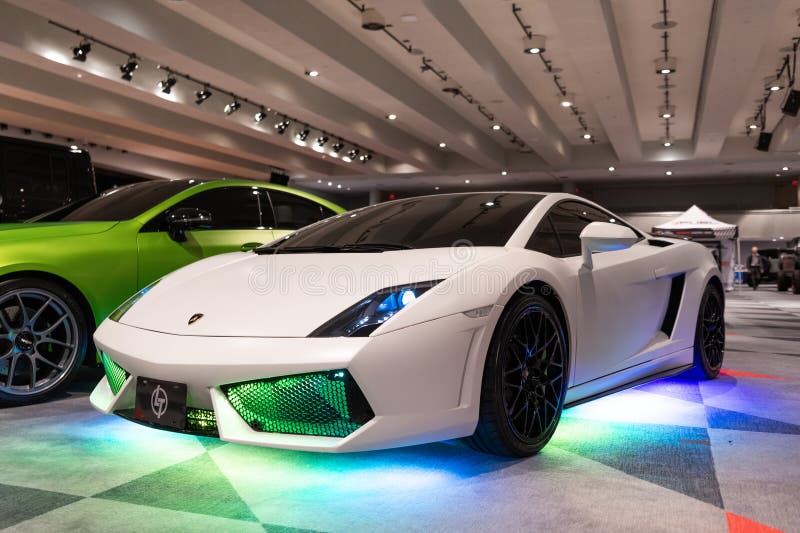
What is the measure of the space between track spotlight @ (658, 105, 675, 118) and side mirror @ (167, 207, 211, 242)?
13893 mm

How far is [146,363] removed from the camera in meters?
2.30

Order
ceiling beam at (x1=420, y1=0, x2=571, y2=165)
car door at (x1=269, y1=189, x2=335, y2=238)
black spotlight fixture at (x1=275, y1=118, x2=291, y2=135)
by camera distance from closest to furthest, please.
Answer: car door at (x1=269, y1=189, x2=335, y2=238), ceiling beam at (x1=420, y1=0, x2=571, y2=165), black spotlight fixture at (x1=275, y1=118, x2=291, y2=135)

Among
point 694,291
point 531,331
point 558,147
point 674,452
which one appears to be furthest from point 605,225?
point 558,147

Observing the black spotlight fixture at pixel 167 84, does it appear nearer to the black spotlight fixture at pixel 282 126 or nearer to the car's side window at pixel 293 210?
the black spotlight fixture at pixel 282 126

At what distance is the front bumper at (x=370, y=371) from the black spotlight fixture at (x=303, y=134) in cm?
1521

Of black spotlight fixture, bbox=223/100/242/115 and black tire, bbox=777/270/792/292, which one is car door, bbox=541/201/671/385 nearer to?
black spotlight fixture, bbox=223/100/242/115

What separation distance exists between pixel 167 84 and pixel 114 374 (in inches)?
418

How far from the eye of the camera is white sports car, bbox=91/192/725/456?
213 cm

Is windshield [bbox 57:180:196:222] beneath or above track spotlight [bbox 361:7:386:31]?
beneath

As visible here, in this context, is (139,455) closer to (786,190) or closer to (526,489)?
(526,489)

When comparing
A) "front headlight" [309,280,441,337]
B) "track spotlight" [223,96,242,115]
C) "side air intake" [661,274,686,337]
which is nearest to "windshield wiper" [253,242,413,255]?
"front headlight" [309,280,441,337]

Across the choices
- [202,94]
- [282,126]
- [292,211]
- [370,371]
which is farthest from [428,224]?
[282,126]

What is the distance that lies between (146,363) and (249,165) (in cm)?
1971

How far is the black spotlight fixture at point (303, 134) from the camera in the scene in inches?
675
